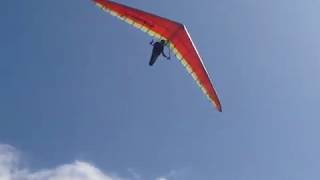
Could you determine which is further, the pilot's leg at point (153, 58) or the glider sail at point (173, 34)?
the glider sail at point (173, 34)

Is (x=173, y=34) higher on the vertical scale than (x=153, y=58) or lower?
higher

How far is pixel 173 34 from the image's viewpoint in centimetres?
3155

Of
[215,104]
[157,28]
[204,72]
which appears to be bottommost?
[215,104]

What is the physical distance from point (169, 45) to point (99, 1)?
458cm

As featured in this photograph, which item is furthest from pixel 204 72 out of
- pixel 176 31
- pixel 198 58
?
pixel 176 31

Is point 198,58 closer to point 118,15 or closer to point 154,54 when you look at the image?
point 154,54

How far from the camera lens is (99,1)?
98.8ft

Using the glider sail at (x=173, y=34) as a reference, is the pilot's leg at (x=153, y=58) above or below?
below

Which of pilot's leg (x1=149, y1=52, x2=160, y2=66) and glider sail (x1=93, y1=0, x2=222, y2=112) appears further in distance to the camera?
glider sail (x1=93, y1=0, x2=222, y2=112)

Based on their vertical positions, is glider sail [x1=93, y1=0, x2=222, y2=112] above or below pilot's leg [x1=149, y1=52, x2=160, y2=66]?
above

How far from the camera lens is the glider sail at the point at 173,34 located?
3028cm

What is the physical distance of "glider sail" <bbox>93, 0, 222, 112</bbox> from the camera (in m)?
30.3

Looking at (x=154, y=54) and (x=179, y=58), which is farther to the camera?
(x=179, y=58)

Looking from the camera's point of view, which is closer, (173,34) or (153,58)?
(153,58)
